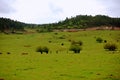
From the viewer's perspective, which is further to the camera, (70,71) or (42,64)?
(42,64)

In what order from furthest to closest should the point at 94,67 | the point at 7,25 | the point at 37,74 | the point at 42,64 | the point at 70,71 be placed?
the point at 7,25
the point at 42,64
the point at 94,67
the point at 70,71
the point at 37,74

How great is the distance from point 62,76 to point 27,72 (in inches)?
167

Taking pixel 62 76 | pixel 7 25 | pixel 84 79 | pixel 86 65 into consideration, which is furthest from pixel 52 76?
pixel 7 25

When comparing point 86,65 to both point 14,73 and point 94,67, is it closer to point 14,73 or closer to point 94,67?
point 94,67

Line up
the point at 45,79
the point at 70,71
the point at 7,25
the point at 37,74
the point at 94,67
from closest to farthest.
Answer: the point at 45,79
the point at 37,74
the point at 70,71
the point at 94,67
the point at 7,25

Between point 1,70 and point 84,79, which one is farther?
point 1,70

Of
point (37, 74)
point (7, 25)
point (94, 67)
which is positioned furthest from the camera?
point (7, 25)

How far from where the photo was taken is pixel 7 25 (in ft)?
519

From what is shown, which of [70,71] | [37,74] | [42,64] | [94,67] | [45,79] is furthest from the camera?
[42,64]

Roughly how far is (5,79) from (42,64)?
371 inches

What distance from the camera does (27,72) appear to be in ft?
97.7

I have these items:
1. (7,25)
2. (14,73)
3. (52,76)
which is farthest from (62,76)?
(7,25)

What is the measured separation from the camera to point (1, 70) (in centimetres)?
3116

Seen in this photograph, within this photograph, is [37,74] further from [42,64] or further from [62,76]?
[42,64]
